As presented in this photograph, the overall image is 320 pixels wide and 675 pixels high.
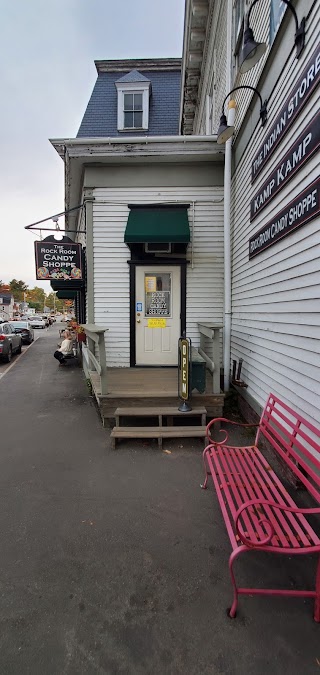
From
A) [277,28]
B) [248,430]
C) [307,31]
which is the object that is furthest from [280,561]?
[277,28]

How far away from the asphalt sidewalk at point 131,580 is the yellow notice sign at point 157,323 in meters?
3.41

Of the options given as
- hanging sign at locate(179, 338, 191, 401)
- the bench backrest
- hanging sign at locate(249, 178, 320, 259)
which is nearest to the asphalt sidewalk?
the bench backrest

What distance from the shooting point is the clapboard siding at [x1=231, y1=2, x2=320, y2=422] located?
2908 mm

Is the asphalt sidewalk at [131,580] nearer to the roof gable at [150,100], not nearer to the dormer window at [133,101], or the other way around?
the roof gable at [150,100]

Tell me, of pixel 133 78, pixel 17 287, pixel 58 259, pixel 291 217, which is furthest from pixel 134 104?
pixel 17 287

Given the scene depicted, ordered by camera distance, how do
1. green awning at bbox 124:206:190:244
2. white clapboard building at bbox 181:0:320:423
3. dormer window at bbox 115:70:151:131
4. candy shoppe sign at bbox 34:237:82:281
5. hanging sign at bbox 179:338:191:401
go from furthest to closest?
dormer window at bbox 115:70:151:131 < candy shoppe sign at bbox 34:237:82:281 < green awning at bbox 124:206:190:244 < hanging sign at bbox 179:338:191:401 < white clapboard building at bbox 181:0:320:423

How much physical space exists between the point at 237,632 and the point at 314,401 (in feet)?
5.82

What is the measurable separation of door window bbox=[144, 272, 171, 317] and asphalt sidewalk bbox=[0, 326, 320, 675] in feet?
11.7

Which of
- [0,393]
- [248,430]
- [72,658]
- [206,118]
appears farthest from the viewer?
[206,118]

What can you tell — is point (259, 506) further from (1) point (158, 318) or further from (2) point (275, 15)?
(2) point (275, 15)

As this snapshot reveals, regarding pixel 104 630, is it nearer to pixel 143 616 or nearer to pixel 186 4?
pixel 143 616

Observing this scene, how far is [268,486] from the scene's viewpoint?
104 inches

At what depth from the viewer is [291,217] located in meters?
3.33

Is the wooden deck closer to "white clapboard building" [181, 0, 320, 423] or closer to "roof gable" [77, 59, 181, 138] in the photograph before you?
"white clapboard building" [181, 0, 320, 423]
